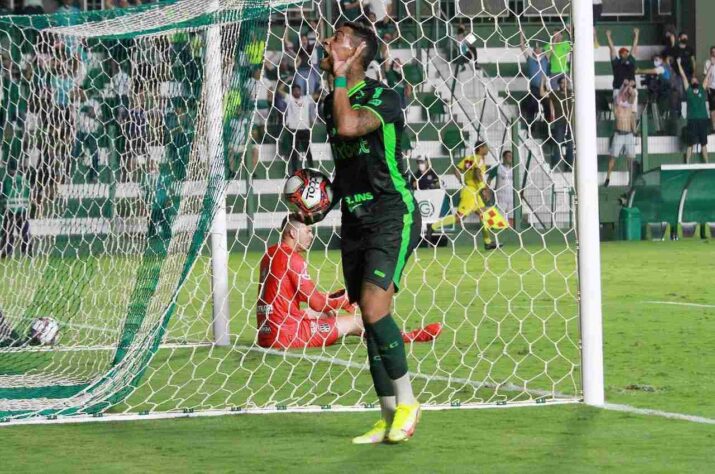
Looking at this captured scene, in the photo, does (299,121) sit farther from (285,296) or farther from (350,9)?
(285,296)

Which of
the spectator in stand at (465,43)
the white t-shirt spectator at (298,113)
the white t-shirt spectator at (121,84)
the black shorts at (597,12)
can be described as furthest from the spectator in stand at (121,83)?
the black shorts at (597,12)

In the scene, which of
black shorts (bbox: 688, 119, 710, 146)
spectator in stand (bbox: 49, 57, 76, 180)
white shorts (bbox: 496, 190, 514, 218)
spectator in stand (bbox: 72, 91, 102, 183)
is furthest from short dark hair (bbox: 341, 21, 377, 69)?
black shorts (bbox: 688, 119, 710, 146)

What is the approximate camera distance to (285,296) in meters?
9.28

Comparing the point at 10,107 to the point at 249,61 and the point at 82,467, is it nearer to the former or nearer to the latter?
the point at 249,61

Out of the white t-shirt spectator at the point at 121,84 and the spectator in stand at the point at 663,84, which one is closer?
the white t-shirt spectator at the point at 121,84

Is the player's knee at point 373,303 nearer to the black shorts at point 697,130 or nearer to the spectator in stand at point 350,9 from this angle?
the spectator in stand at point 350,9

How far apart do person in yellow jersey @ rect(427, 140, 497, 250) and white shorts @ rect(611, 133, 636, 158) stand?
484cm

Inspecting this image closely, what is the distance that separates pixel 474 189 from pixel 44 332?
944 cm

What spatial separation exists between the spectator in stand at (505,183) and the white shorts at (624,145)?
147 inches

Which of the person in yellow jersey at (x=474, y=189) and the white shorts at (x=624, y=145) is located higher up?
the white shorts at (x=624, y=145)

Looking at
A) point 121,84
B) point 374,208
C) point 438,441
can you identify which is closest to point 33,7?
point 121,84

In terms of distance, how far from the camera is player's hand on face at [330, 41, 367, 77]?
580 centimetres

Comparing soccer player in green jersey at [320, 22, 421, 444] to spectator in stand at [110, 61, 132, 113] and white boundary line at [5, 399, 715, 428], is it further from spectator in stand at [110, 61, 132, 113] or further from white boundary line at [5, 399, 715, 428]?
spectator in stand at [110, 61, 132, 113]

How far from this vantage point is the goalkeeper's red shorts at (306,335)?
9266mm
